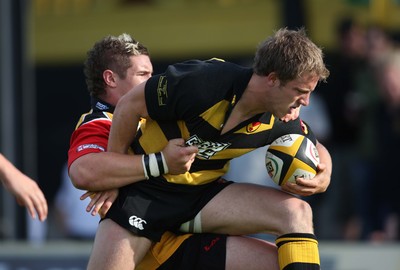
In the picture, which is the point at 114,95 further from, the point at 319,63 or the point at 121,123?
the point at 319,63

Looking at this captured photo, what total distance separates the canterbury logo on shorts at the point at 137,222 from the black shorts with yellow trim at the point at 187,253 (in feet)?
0.72

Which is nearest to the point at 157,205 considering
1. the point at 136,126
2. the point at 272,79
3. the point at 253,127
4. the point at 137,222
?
the point at 137,222

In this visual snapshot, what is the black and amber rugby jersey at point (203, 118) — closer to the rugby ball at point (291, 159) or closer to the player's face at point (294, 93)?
the rugby ball at point (291, 159)

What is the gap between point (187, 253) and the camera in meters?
6.11

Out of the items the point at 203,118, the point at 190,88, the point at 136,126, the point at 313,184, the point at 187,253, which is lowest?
the point at 187,253

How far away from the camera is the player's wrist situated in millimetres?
5895

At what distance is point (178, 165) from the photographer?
584 cm

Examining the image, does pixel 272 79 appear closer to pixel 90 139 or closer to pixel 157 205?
pixel 157 205

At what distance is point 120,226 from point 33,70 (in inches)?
315

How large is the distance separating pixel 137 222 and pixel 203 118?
0.70 meters

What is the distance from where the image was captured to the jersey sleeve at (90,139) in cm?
608

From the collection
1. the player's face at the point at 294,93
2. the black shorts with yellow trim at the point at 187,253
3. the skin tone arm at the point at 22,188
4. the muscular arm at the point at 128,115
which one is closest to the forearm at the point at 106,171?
the muscular arm at the point at 128,115

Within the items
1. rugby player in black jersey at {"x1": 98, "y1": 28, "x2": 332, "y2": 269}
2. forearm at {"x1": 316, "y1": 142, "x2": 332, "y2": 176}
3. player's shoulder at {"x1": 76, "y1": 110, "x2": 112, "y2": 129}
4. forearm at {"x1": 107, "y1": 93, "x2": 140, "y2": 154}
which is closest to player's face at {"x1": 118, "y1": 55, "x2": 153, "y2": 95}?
player's shoulder at {"x1": 76, "y1": 110, "x2": 112, "y2": 129}

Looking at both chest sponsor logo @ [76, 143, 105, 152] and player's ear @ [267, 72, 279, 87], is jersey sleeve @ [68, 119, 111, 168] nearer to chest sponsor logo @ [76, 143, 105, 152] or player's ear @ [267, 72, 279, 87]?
chest sponsor logo @ [76, 143, 105, 152]
